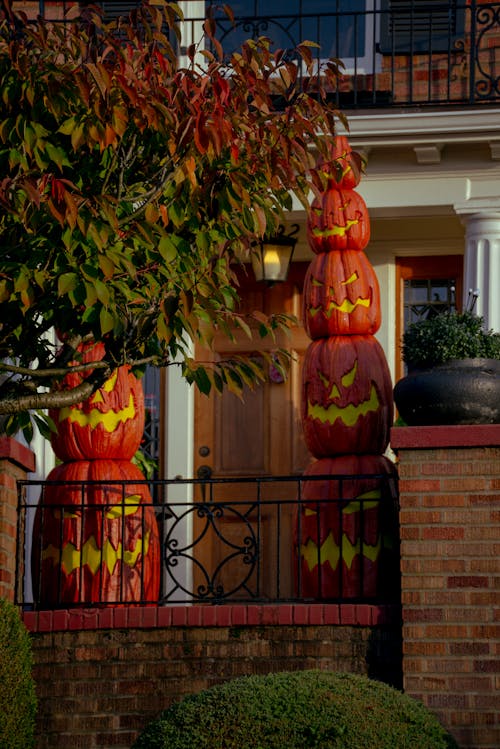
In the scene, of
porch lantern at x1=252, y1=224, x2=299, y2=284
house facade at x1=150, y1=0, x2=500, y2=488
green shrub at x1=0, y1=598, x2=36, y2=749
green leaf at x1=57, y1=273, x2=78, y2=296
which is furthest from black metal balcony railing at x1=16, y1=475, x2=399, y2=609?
green leaf at x1=57, y1=273, x2=78, y2=296

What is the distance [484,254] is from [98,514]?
3.62 m

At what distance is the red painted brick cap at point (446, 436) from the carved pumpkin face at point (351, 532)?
0.65m

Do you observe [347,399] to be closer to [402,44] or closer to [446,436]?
[446,436]

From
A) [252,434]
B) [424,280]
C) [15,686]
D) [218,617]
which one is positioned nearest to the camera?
[15,686]

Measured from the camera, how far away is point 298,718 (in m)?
6.88

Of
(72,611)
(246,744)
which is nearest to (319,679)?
(246,744)

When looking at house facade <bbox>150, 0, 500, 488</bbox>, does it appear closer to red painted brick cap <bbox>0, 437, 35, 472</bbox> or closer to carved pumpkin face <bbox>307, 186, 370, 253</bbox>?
carved pumpkin face <bbox>307, 186, 370, 253</bbox>

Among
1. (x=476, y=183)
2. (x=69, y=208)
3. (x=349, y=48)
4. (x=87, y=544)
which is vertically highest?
(x=349, y=48)

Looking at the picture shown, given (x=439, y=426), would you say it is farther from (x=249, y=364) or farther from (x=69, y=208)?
(x=69, y=208)

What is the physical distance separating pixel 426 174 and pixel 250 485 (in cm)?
275

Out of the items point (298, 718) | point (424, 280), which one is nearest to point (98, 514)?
point (298, 718)

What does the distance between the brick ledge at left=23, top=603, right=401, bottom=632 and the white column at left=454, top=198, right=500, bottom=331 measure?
329 cm

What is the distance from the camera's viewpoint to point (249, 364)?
744 centimetres

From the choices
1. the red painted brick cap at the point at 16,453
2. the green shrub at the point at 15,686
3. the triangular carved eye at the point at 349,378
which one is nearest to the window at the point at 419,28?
the triangular carved eye at the point at 349,378
